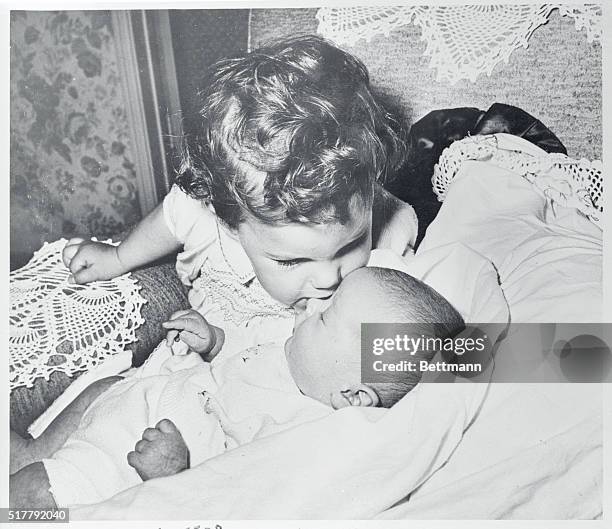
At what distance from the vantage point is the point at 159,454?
636mm

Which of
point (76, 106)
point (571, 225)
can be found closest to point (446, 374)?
point (571, 225)

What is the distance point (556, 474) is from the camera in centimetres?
62

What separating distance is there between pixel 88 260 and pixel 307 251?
233 millimetres

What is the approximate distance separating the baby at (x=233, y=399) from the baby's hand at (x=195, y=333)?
0.08 feet

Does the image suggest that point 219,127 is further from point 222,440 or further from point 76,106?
point 222,440

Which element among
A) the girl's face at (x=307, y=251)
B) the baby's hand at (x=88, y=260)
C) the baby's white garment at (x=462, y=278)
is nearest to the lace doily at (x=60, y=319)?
the baby's hand at (x=88, y=260)

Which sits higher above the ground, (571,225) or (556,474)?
(571,225)

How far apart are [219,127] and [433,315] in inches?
10.4

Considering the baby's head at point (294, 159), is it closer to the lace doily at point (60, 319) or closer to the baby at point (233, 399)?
the baby at point (233, 399)

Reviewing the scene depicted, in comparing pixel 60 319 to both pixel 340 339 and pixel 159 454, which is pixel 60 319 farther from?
pixel 340 339

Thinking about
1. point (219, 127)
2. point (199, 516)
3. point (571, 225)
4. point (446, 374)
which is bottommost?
point (199, 516)

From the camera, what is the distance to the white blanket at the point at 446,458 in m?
0.60

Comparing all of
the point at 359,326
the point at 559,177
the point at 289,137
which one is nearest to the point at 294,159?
the point at 289,137

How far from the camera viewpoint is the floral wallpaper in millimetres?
690
